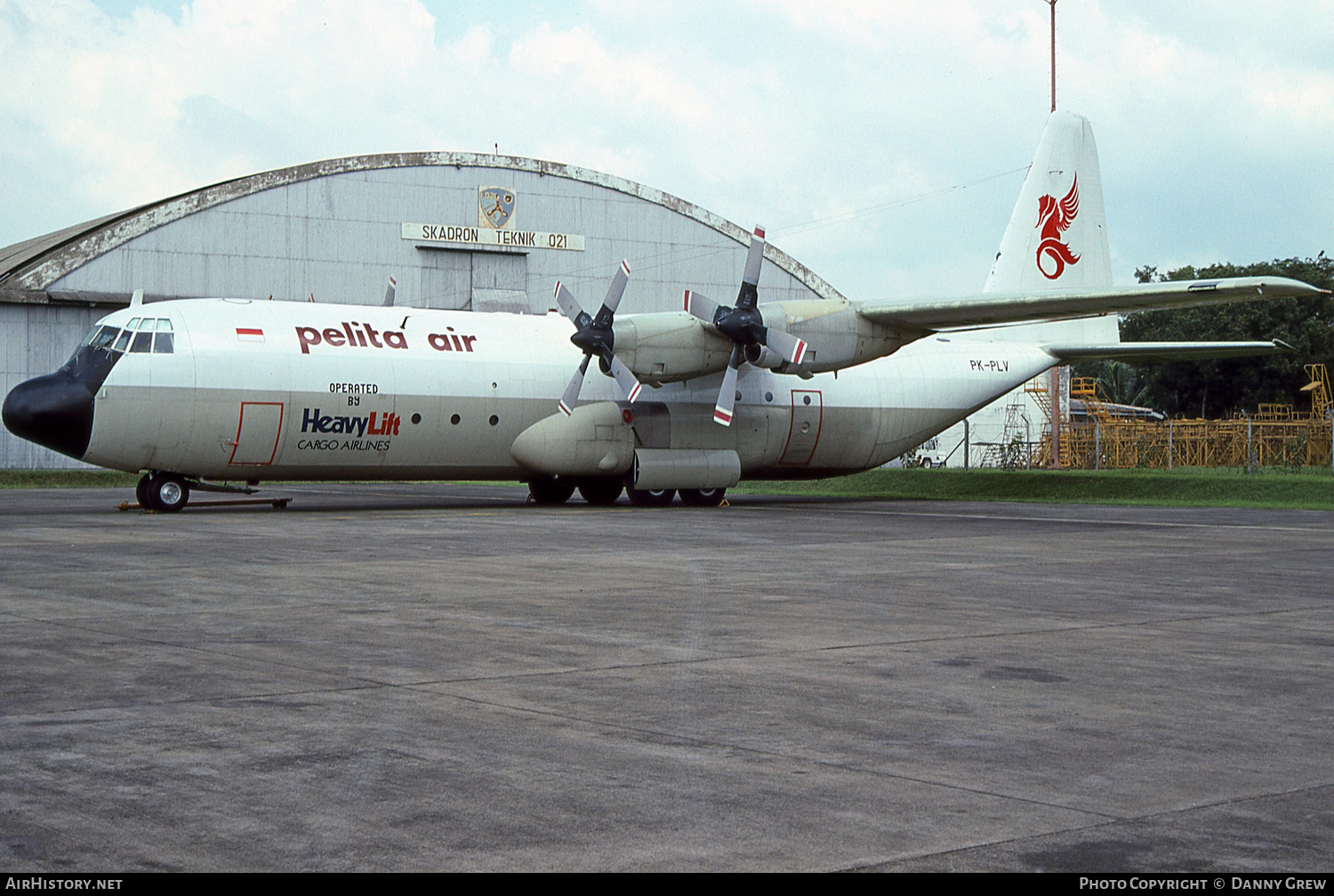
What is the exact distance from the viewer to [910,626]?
10.7 metres

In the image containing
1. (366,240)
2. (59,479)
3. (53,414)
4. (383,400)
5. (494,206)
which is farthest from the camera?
(494,206)

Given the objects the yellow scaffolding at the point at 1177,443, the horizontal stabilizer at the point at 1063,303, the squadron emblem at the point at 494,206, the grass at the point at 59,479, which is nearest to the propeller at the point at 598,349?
the horizontal stabilizer at the point at 1063,303

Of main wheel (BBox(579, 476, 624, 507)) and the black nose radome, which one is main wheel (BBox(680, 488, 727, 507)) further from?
the black nose radome

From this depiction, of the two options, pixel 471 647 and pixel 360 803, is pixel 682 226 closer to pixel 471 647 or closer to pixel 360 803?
pixel 471 647

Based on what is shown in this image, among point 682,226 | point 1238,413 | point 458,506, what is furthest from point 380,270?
point 1238,413

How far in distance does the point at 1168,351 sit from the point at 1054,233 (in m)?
4.81

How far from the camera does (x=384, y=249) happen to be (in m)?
48.5

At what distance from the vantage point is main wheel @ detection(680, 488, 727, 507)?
30.0m

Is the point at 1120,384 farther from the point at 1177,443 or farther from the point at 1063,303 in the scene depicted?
the point at 1063,303

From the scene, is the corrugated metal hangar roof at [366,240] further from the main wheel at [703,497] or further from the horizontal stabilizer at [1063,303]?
the horizontal stabilizer at [1063,303]

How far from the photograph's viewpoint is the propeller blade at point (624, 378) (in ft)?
87.1

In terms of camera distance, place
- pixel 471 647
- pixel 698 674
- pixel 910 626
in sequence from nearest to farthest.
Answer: pixel 698 674
pixel 471 647
pixel 910 626

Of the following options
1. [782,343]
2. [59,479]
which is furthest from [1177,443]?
[59,479]
